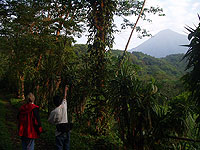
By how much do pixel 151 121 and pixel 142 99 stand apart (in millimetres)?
464

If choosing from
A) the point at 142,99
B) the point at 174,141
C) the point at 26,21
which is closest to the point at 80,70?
the point at 142,99

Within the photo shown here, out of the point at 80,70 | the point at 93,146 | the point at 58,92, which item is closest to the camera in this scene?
the point at 93,146

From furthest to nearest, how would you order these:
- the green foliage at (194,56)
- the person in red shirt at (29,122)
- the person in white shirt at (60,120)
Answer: the person in white shirt at (60,120)
the person in red shirt at (29,122)
the green foliage at (194,56)

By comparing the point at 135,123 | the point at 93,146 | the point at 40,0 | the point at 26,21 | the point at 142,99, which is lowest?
the point at 93,146

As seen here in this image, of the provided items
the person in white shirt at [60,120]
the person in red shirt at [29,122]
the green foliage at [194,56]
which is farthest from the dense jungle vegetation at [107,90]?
the person in red shirt at [29,122]

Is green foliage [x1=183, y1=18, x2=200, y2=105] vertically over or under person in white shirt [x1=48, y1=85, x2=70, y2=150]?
over

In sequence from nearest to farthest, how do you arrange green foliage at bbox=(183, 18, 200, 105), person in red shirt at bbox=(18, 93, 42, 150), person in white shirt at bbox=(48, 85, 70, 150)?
1. green foliage at bbox=(183, 18, 200, 105)
2. person in red shirt at bbox=(18, 93, 42, 150)
3. person in white shirt at bbox=(48, 85, 70, 150)

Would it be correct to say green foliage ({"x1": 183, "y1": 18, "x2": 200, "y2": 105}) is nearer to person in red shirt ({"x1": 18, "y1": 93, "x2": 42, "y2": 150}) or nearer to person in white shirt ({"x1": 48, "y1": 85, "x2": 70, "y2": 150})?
person in white shirt ({"x1": 48, "y1": 85, "x2": 70, "y2": 150})

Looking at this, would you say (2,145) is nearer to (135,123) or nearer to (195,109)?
(135,123)

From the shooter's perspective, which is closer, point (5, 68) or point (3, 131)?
point (3, 131)

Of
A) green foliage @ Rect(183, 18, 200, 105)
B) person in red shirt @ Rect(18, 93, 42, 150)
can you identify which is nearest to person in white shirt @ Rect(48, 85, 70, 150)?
person in red shirt @ Rect(18, 93, 42, 150)

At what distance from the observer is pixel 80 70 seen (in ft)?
20.4

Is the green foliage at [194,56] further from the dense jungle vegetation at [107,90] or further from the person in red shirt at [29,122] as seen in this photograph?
the person in red shirt at [29,122]

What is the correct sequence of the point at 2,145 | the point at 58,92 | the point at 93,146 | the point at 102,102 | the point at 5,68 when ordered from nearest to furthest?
the point at 2,145
the point at 93,146
the point at 102,102
the point at 58,92
the point at 5,68
